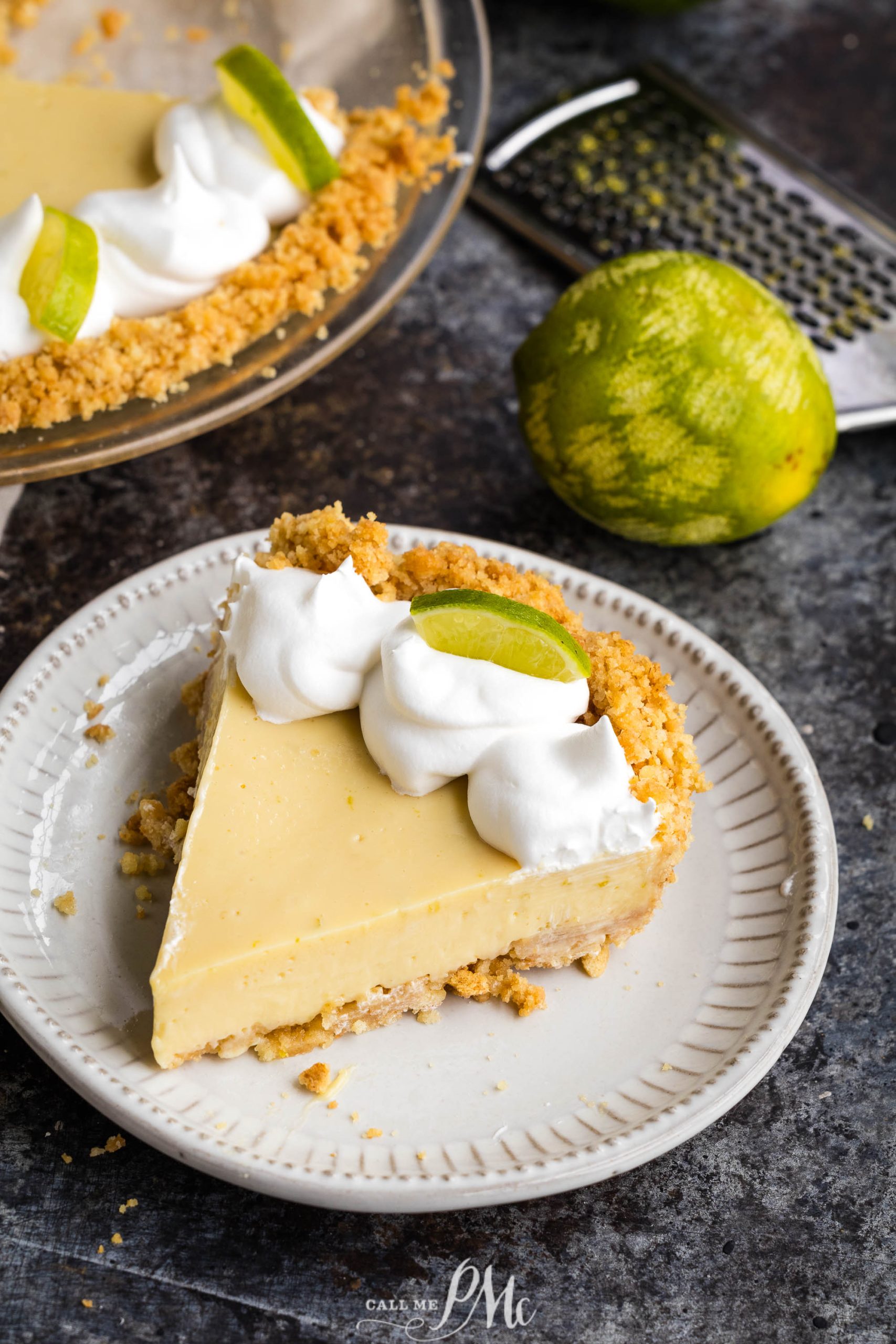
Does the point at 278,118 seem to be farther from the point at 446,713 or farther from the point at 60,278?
the point at 446,713

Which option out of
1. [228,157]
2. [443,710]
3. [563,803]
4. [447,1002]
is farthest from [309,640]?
[228,157]

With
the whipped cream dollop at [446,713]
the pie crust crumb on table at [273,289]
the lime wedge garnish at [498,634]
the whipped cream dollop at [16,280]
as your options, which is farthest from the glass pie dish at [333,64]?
the lime wedge garnish at [498,634]

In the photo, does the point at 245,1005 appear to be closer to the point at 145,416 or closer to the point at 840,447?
the point at 145,416

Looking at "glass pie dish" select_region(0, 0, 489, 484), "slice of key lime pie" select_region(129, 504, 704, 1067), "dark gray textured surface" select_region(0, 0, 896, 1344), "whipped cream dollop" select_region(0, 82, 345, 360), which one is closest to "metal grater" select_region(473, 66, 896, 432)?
"dark gray textured surface" select_region(0, 0, 896, 1344)

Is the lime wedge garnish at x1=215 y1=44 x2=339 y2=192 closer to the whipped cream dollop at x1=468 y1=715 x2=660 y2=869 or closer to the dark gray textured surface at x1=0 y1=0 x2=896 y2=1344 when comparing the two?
the dark gray textured surface at x1=0 y1=0 x2=896 y2=1344

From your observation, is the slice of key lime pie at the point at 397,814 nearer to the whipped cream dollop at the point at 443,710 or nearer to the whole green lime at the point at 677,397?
the whipped cream dollop at the point at 443,710

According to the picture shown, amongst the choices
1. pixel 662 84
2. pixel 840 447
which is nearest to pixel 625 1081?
pixel 840 447
